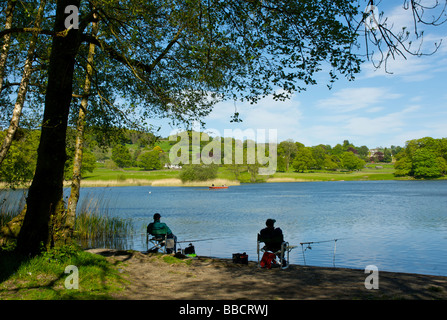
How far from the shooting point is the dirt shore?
6.43 metres

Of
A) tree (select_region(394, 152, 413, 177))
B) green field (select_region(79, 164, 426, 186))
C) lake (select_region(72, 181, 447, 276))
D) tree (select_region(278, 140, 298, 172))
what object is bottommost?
lake (select_region(72, 181, 447, 276))

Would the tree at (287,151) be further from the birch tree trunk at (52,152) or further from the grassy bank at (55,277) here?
the grassy bank at (55,277)

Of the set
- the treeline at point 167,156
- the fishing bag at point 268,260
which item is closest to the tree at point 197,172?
the treeline at point 167,156

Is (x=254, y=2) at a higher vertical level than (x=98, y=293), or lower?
higher

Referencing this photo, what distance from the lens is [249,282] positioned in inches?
301

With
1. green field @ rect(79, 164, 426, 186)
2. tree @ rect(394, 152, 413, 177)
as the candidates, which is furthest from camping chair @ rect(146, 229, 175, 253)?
tree @ rect(394, 152, 413, 177)

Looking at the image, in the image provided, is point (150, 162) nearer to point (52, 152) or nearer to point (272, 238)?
point (272, 238)

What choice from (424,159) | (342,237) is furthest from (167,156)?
(342,237)

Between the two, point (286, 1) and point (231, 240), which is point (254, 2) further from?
point (231, 240)

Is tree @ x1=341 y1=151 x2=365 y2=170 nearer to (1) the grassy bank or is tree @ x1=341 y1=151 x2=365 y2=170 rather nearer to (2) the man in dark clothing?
(2) the man in dark clothing

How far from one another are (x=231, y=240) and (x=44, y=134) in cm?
1246

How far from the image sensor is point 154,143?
990 centimetres

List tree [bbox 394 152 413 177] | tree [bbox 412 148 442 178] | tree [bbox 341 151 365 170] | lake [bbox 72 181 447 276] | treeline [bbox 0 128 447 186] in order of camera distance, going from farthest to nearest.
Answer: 1. tree [bbox 341 151 365 170]
2. tree [bbox 394 152 413 177]
3. tree [bbox 412 148 442 178]
4. lake [bbox 72 181 447 276]
5. treeline [bbox 0 128 447 186]
